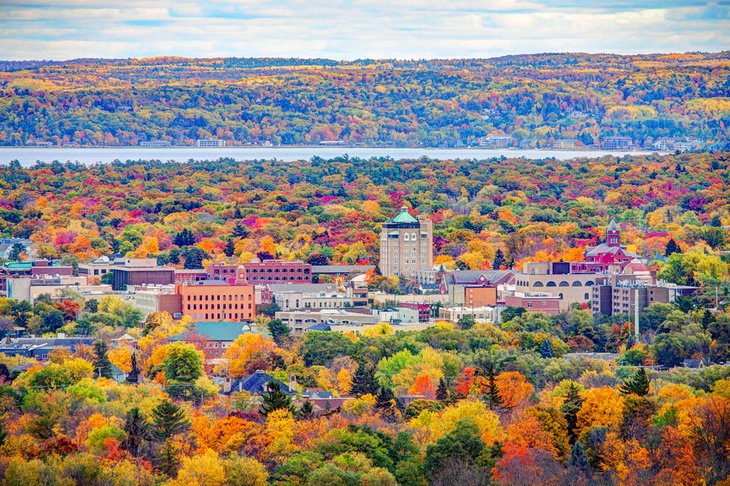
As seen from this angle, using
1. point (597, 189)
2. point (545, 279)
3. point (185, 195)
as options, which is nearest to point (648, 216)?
point (597, 189)

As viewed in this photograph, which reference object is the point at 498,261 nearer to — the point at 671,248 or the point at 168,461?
the point at 671,248

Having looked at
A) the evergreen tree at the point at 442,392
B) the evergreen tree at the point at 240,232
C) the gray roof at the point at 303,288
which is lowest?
the gray roof at the point at 303,288

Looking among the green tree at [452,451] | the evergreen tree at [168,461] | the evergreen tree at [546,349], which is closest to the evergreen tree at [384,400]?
the green tree at [452,451]

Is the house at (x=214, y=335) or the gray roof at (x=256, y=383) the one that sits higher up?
the gray roof at (x=256, y=383)

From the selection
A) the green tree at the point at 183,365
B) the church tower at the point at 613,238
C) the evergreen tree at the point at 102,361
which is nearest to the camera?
the green tree at the point at 183,365

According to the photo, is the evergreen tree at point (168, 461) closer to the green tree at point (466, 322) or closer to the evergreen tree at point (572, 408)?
the evergreen tree at point (572, 408)

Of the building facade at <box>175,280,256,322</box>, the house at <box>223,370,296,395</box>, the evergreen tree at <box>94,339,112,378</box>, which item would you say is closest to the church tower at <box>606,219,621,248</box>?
the building facade at <box>175,280,256,322</box>

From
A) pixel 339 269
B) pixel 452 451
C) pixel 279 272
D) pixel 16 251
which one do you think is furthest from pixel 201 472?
pixel 16 251
